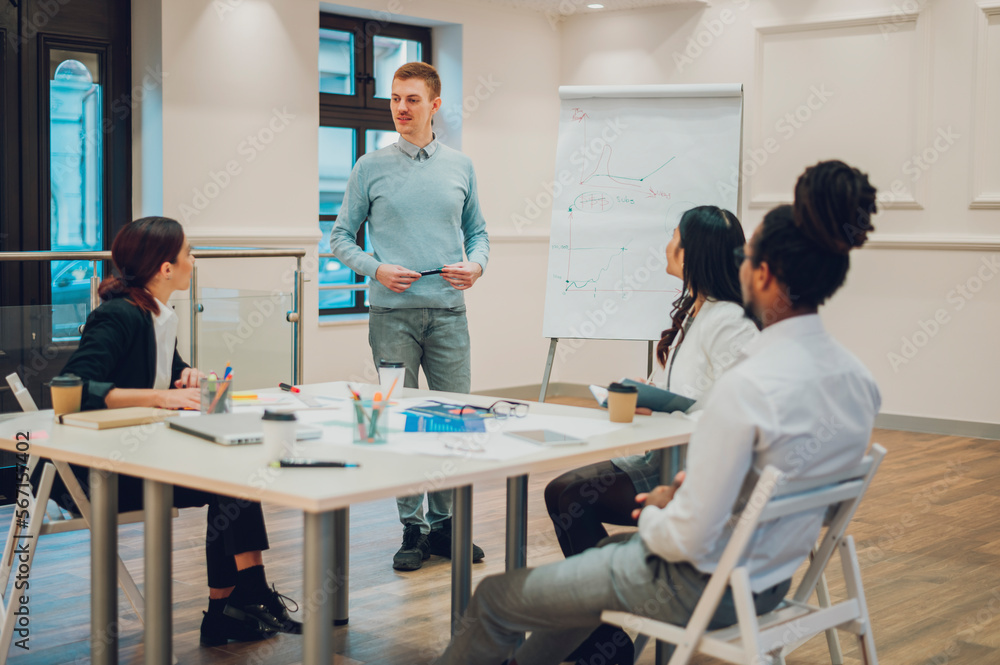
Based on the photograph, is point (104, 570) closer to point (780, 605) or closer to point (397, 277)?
point (780, 605)

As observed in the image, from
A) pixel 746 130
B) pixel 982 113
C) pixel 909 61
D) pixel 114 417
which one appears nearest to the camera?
pixel 114 417

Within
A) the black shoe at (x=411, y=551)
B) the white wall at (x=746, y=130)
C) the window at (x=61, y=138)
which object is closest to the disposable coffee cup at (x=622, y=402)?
the black shoe at (x=411, y=551)

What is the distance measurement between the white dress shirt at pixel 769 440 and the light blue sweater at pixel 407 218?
73.3 inches

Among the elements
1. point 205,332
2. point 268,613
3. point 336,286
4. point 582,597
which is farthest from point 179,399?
point 336,286

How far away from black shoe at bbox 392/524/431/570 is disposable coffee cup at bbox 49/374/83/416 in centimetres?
141

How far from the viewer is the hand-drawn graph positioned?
187 inches

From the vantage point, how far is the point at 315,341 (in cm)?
613

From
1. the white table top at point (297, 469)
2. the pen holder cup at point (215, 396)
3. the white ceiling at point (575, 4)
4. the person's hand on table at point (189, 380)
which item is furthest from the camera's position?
the white ceiling at point (575, 4)

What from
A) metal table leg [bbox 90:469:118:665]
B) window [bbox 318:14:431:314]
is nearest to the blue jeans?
metal table leg [bbox 90:469:118:665]

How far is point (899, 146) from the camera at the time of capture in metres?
6.01

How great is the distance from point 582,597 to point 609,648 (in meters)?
0.79

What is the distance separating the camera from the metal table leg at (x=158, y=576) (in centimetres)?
197

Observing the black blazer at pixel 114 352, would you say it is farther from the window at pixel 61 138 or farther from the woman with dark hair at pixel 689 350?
the window at pixel 61 138

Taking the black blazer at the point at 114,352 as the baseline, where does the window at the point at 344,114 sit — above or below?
above
